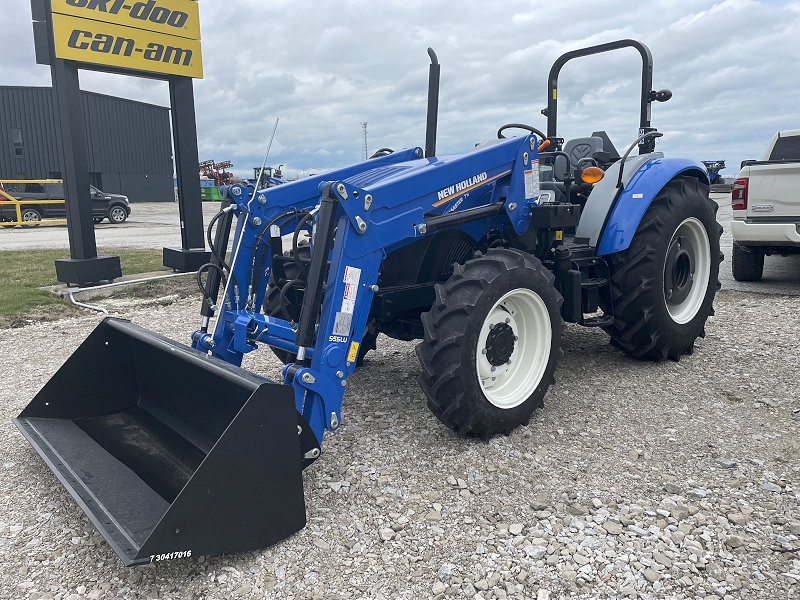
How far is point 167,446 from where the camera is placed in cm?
327

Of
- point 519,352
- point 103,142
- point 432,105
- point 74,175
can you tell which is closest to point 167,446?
point 519,352

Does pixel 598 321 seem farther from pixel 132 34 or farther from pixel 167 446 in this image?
pixel 132 34

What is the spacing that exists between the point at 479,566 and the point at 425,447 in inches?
42.6

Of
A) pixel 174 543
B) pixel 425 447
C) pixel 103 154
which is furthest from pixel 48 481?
pixel 103 154

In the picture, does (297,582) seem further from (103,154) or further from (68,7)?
(103,154)

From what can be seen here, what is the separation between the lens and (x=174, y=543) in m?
2.30

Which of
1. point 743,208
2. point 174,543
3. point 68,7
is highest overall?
point 68,7

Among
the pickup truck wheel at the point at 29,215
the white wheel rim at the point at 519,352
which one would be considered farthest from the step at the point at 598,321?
the pickup truck wheel at the point at 29,215

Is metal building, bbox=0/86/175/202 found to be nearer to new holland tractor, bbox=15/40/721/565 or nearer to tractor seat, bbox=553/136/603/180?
tractor seat, bbox=553/136/603/180

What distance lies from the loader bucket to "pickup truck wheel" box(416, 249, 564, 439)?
0.94 meters

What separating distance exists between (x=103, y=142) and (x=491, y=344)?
39.1 metres

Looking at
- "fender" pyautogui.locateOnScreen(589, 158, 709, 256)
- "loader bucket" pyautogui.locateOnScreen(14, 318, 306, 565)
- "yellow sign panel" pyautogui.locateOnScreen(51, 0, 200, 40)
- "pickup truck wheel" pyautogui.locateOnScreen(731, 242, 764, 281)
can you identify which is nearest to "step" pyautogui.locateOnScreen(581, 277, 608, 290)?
"fender" pyautogui.locateOnScreen(589, 158, 709, 256)

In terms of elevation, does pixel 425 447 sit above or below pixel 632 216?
below

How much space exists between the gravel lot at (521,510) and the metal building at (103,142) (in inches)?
1304
